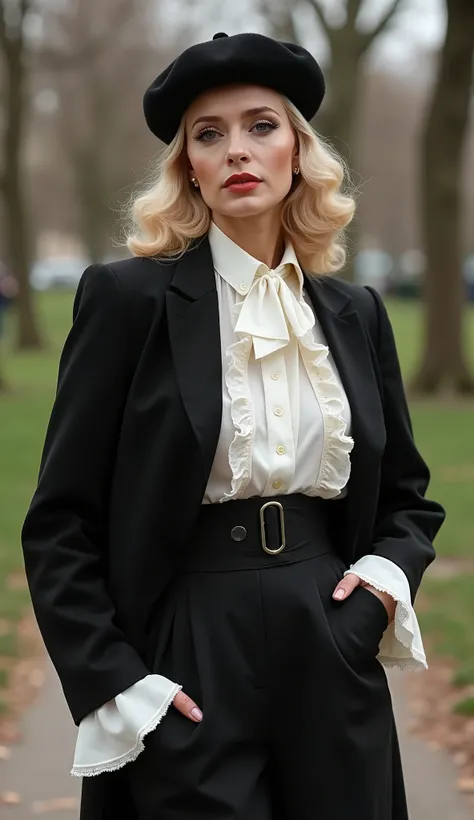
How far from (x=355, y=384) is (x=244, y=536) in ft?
1.55

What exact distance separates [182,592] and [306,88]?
3.91ft

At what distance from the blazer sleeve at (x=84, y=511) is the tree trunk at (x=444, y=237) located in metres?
12.7

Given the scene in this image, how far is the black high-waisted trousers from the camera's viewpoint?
255 cm

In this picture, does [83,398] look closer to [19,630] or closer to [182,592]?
[182,592]

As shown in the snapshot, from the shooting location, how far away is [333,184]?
3006 mm

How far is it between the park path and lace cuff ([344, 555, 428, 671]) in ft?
5.55

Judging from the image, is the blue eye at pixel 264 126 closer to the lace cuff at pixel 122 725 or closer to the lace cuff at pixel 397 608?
the lace cuff at pixel 397 608

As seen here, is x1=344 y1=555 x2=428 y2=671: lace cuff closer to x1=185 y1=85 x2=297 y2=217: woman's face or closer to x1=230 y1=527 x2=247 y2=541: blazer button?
x1=230 y1=527 x2=247 y2=541: blazer button

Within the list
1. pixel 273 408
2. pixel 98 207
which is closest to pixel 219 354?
pixel 273 408

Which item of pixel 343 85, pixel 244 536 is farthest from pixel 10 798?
pixel 343 85

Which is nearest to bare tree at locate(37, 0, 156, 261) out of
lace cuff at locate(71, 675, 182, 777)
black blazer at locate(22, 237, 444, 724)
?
black blazer at locate(22, 237, 444, 724)

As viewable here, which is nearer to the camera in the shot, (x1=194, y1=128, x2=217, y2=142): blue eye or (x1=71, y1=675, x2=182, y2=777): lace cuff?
(x1=71, y1=675, x2=182, y2=777): lace cuff

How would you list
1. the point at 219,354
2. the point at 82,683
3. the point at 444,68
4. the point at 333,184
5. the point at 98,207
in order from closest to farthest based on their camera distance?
the point at 82,683, the point at 219,354, the point at 333,184, the point at 444,68, the point at 98,207

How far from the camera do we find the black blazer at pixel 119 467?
101 inches
